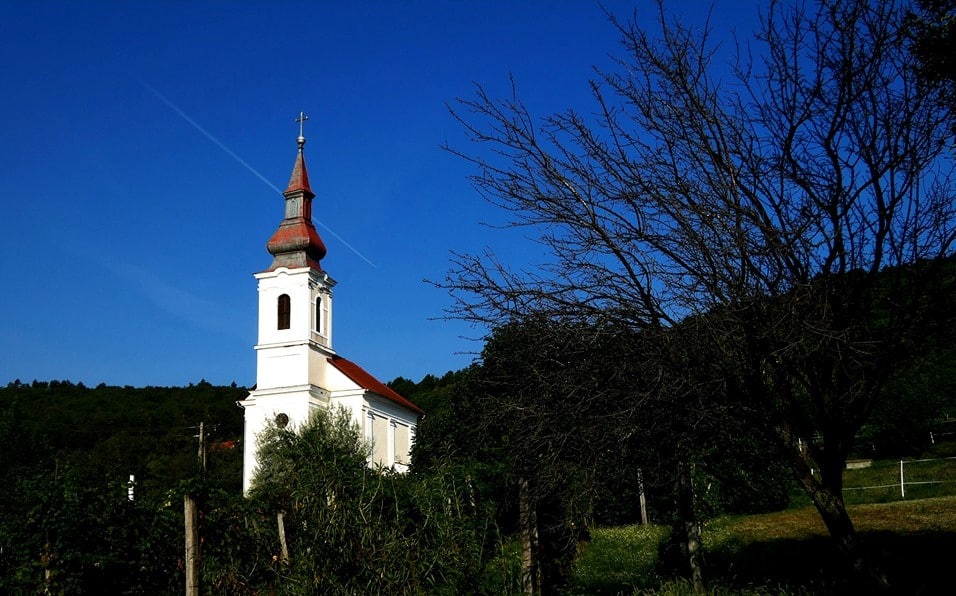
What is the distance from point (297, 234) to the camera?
46.5m

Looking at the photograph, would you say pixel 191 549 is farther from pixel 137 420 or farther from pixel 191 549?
pixel 137 420

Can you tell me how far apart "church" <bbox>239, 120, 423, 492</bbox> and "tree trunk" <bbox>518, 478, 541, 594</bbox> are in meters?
32.5

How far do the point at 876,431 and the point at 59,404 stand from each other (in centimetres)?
5951

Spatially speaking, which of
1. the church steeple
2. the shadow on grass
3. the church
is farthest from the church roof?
the shadow on grass

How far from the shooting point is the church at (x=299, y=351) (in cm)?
4344

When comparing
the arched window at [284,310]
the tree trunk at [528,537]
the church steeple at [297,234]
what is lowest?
the tree trunk at [528,537]

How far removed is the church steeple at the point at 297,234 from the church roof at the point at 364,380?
6091 mm

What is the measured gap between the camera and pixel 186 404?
70562 millimetres

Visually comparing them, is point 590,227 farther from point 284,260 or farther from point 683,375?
point 284,260

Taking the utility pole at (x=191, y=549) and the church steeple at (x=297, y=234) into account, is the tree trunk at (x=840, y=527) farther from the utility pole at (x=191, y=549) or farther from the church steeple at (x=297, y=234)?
the church steeple at (x=297, y=234)

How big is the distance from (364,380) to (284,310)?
25.4 ft

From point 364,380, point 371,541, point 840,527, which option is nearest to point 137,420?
point 364,380

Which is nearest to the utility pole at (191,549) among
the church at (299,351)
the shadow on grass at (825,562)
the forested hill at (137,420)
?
the shadow on grass at (825,562)

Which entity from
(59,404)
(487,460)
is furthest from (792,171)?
(59,404)
